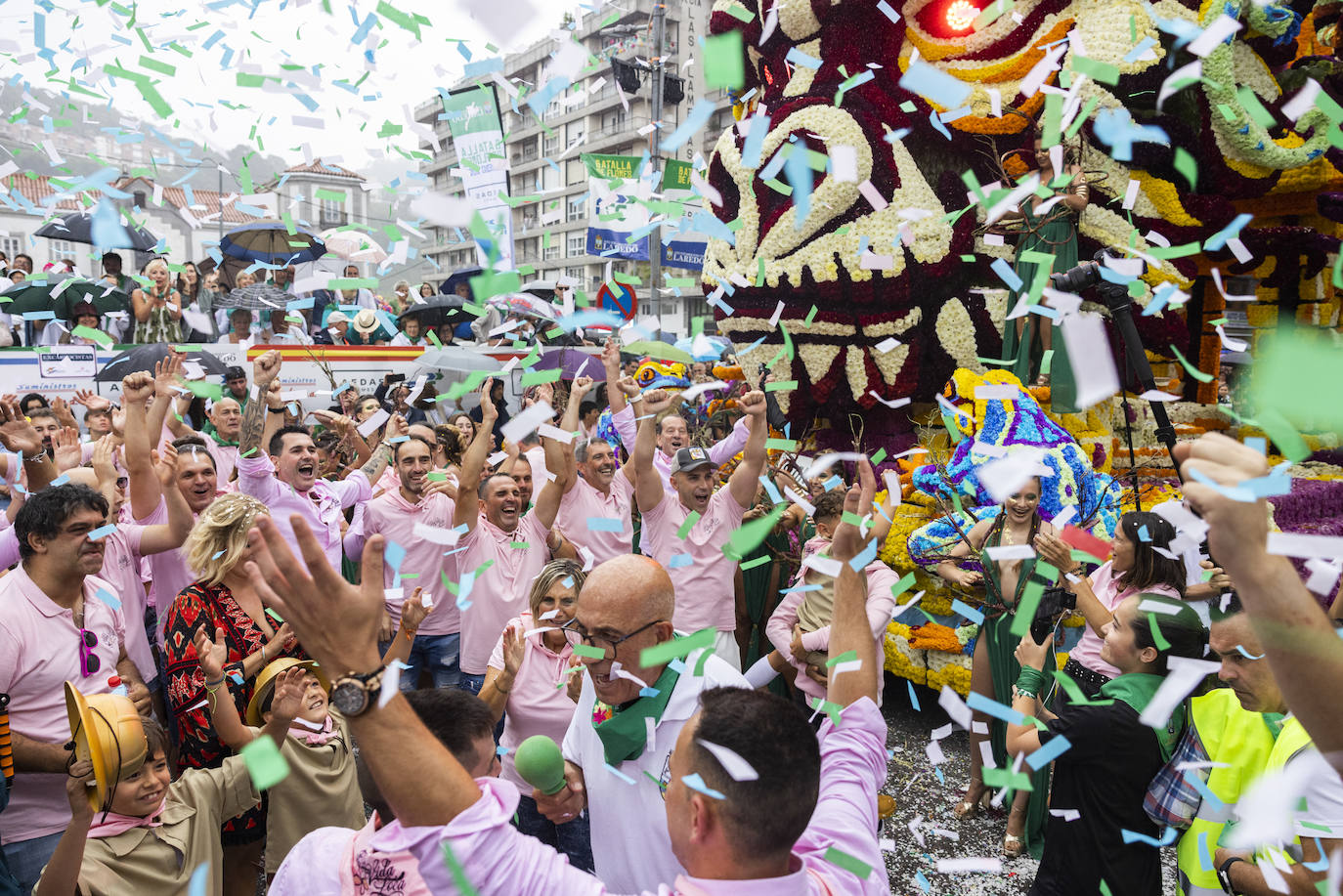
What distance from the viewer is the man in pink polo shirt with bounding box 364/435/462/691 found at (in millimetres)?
4922

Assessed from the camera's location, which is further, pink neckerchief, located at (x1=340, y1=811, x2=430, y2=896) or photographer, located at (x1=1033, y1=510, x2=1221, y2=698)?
photographer, located at (x1=1033, y1=510, x2=1221, y2=698)

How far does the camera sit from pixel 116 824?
100 inches

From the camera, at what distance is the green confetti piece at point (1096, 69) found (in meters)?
5.59

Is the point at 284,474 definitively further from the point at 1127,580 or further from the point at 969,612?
the point at 1127,580

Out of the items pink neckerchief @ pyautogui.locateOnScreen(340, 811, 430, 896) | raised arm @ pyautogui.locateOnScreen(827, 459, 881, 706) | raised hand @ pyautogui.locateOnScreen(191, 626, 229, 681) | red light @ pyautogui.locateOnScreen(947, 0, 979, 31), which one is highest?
red light @ pyautogui.locateOnScreen(947, 0, 979, 31)

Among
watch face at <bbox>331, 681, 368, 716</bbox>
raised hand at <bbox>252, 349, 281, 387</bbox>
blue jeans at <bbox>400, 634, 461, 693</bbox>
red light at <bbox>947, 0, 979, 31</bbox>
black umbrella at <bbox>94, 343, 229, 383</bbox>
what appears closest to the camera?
watch face at <bbox>331, 681, 368, 716</bbox>

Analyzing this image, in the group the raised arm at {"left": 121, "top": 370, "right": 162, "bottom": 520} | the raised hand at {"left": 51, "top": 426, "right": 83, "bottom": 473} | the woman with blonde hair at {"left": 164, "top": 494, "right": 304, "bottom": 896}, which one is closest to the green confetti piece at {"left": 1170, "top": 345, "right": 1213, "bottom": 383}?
the woman with blonde hair at {"left": 164, "top": 494, "right": 304, "bottom": 896}

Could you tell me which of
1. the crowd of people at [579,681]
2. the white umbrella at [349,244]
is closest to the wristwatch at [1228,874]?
the crowd of people at [579,681]

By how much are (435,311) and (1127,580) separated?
1083 cm

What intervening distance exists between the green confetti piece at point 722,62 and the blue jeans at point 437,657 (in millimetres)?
3675

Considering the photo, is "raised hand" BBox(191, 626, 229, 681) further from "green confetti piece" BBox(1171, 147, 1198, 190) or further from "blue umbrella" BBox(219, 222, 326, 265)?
"blue umbrella" BBox(219, 222, 326, 265)

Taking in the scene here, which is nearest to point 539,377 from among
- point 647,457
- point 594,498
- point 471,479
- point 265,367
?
point 594,498

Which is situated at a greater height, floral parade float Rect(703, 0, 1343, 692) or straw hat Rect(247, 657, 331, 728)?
floral parade float Rect(703, 0, 1343, 692)

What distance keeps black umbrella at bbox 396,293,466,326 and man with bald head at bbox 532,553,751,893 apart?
10860mm
